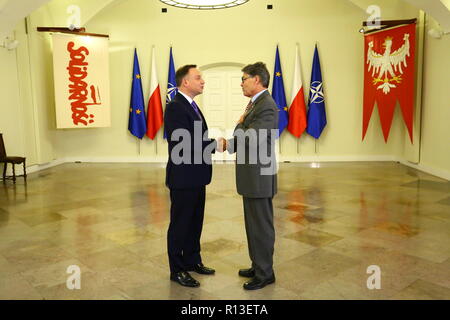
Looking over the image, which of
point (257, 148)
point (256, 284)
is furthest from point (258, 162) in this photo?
point (256, 284)

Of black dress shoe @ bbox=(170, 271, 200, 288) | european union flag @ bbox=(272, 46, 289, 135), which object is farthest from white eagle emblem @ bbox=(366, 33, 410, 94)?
black dress shoe @ bbox=(170, 271, 200, 288)

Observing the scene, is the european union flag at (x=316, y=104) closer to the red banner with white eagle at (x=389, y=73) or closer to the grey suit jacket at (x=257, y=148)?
the red banner with white eagle at (x=389, y=73)

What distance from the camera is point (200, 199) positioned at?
3.28m

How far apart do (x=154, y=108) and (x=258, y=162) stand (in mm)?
7699

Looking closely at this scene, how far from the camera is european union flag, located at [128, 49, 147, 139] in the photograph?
33.6ft

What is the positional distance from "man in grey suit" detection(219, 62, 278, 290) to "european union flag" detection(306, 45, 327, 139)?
288 inches

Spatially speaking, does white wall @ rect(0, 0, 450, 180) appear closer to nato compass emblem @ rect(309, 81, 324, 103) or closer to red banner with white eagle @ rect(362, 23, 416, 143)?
nato compass emblem @ rect(309, 81, 324, 103)

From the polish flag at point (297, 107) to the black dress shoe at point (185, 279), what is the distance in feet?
24.3

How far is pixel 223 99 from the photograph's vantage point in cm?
1053

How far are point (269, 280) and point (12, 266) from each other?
86.5 inches

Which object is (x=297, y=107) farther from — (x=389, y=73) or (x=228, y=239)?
(x=228, y=239)

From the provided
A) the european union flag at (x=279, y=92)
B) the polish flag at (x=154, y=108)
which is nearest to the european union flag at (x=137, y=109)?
the polish flag at (x=154, y=108)
